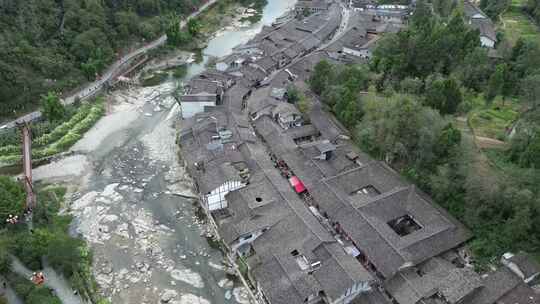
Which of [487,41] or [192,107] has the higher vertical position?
[487,41]

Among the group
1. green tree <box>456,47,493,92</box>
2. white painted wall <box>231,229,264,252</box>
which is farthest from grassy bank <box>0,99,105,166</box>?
green tree <box>456,47,493,92</box>

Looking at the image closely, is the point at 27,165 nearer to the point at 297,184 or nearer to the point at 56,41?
the point at 56,41

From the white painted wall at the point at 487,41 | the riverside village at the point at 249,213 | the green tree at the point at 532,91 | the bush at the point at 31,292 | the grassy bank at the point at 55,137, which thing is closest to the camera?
the bush at the point at 31,292

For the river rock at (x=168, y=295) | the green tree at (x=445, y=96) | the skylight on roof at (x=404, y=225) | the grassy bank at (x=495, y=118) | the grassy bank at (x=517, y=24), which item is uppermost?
the grassy bank at (x=517, y=24)

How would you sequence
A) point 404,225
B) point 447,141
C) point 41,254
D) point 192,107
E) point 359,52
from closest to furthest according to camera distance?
point 41,254
point 447,141
point 404,225
point 192,107
point 359,52

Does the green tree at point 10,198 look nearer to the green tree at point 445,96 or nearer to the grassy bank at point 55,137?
the grassy bank at point 55,137

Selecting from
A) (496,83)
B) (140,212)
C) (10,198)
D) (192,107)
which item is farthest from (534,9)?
(10,198)

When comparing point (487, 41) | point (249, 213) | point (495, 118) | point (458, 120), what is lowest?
point (249, 213)

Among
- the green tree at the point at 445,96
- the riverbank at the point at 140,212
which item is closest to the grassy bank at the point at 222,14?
the riverbank at the point at 140,212
